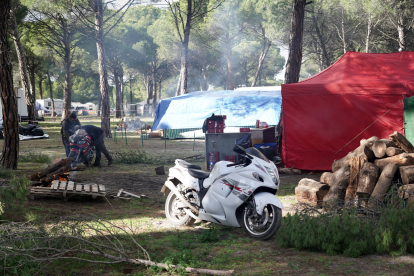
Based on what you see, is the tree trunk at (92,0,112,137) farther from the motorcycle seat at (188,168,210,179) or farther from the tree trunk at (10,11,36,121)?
the motorcycle seat at (188,168,210,179)

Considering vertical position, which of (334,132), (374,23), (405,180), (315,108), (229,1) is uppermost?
(229,1)

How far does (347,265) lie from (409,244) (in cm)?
76

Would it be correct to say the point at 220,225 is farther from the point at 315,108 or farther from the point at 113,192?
the point at 315,108

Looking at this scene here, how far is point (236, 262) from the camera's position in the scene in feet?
12.4

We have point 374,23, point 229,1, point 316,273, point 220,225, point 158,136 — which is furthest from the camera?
point 229,1

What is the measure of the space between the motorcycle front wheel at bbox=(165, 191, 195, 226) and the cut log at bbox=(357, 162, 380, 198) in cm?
264

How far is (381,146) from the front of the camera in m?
6.63

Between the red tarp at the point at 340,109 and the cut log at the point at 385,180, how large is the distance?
11.4 feet

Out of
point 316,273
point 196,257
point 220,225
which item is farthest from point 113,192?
point 316,273

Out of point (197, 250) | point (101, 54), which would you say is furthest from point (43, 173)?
point (101, 54)

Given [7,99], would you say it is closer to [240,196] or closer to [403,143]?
[240,196]

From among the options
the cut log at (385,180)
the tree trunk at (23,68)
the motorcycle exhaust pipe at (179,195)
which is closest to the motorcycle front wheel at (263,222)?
the motorcycle exhaust pipe at (179,195)

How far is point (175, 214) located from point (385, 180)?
123 inches

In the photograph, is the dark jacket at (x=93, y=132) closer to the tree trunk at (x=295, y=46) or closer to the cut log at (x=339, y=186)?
the tree trunk at (x=295, y=46)
